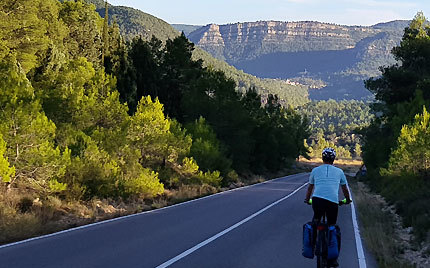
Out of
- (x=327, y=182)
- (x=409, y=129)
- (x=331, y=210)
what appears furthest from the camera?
(x=409, y=129)

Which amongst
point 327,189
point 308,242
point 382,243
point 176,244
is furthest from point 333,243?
point 382,243

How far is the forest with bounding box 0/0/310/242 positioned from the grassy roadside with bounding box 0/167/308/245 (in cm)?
5

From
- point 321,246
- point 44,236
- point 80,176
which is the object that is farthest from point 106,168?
point 321,246

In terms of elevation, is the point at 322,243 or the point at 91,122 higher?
the point at 322,243

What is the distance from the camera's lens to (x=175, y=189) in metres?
27.4

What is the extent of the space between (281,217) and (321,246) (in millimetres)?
9385

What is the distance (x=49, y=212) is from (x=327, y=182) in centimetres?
990

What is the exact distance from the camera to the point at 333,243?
24.1 feet

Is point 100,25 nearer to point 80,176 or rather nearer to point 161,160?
point 161,160

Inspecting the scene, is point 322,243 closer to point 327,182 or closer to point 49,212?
point 327,182

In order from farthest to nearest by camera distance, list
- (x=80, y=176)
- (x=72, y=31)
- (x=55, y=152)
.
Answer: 1. (x=72, y=31)
2. (x=80, y=176)
3. (x=55, y=152)

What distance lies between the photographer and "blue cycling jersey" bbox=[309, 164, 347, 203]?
7584 millimetres

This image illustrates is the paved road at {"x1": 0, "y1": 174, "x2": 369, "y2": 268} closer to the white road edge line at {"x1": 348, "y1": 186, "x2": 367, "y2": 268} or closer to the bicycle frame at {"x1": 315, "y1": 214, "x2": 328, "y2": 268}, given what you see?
the white road edge line at {"x1": 348, "y1": 186, "x2": 367, "y2": 268}

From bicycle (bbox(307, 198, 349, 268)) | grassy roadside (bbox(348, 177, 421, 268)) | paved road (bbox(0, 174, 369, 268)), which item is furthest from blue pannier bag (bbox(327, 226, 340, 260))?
grassy roadside (bbox(348, 177, 421, 268))
